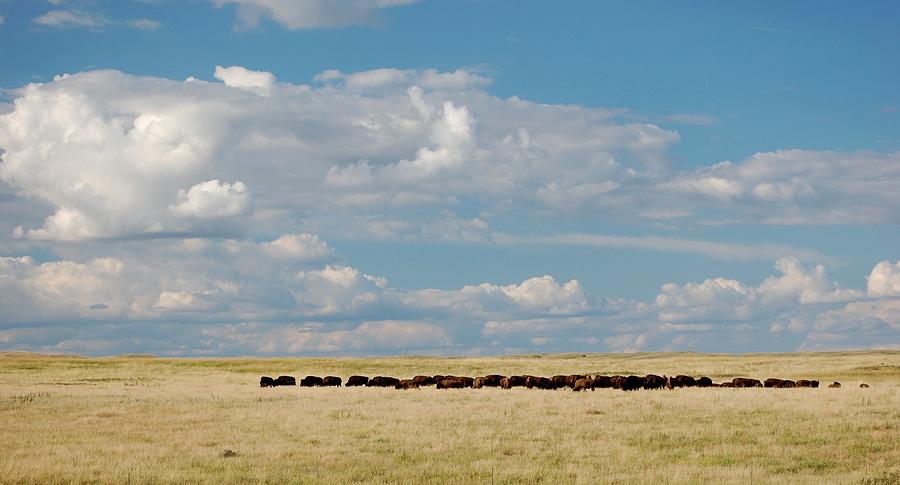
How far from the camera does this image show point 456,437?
84.3ft

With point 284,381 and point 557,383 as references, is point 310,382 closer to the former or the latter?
point 284,381

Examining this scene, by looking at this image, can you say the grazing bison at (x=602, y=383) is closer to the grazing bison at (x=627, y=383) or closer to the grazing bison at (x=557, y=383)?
the grazing bison at (x=627, y=383)

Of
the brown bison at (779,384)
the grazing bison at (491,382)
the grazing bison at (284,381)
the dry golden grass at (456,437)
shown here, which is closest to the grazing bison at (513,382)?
the grazing bison at (491,382)

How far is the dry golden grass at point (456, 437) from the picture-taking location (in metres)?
19.8

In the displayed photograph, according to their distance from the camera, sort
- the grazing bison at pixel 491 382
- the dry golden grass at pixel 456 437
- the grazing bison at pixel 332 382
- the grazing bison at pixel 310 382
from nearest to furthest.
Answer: the dry golden grass at pixel 456 437, the grazing bison at pixel 491 382, the grazing bison at pixel 332 382, the grazing bison at pixel 310 382

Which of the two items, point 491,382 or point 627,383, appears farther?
point 491,382

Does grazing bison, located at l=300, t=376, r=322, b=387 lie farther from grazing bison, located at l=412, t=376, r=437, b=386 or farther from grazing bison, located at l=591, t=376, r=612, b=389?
grazing bison, located at l=591, t=376, r=612, b=389

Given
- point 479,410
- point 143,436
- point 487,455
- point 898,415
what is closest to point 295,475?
point 487,455

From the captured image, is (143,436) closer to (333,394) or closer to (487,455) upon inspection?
(487,455)

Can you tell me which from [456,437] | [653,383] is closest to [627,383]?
[653,383]

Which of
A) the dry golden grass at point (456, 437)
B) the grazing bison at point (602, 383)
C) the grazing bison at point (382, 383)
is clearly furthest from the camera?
the grazing bison at point (382, 383)

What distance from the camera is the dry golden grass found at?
19.8 meters

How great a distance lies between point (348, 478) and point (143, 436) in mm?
9996

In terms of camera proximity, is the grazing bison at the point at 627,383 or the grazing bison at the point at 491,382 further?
the grazing bison at the point at 491,382
